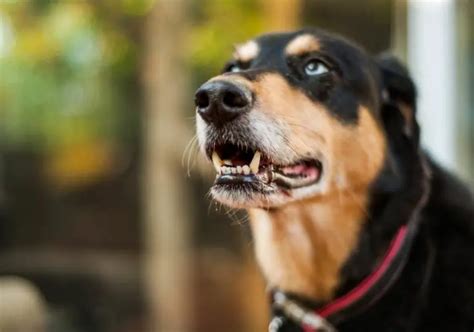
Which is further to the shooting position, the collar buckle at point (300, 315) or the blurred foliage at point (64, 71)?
the blurred foliage at point (64, 71)

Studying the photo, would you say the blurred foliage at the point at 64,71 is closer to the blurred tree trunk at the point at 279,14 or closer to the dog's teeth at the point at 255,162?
the blurred tree trunk at the point at 279,14

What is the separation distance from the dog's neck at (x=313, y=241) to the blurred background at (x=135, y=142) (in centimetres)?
169

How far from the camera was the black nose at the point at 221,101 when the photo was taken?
246 centimetres

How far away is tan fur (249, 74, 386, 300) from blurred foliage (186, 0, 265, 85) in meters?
2.97

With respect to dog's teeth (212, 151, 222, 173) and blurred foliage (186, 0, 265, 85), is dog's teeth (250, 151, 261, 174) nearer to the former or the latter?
dog's teeth (212, 151, 222, 173)

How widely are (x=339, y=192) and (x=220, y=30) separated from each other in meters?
3.25

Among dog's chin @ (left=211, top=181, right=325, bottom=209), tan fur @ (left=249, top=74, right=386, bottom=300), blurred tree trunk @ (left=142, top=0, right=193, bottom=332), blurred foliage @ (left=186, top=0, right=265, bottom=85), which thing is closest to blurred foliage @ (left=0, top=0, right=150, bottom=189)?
blurred tree trunk @ (left=142, top=0, right=193, bottom=332)

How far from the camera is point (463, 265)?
2.85 m

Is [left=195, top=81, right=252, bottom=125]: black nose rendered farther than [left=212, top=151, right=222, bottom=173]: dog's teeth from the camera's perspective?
No

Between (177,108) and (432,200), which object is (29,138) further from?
(432,200)

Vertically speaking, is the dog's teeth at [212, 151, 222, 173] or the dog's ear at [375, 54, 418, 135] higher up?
the dog's ear at [375, 54, 418, 135]

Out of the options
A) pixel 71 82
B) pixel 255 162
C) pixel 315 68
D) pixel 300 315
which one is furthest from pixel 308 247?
pixel 71 82

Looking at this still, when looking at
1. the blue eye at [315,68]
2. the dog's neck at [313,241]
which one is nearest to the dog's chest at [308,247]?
the dog's neck at [313,241]

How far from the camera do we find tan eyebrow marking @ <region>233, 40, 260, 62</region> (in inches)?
119
